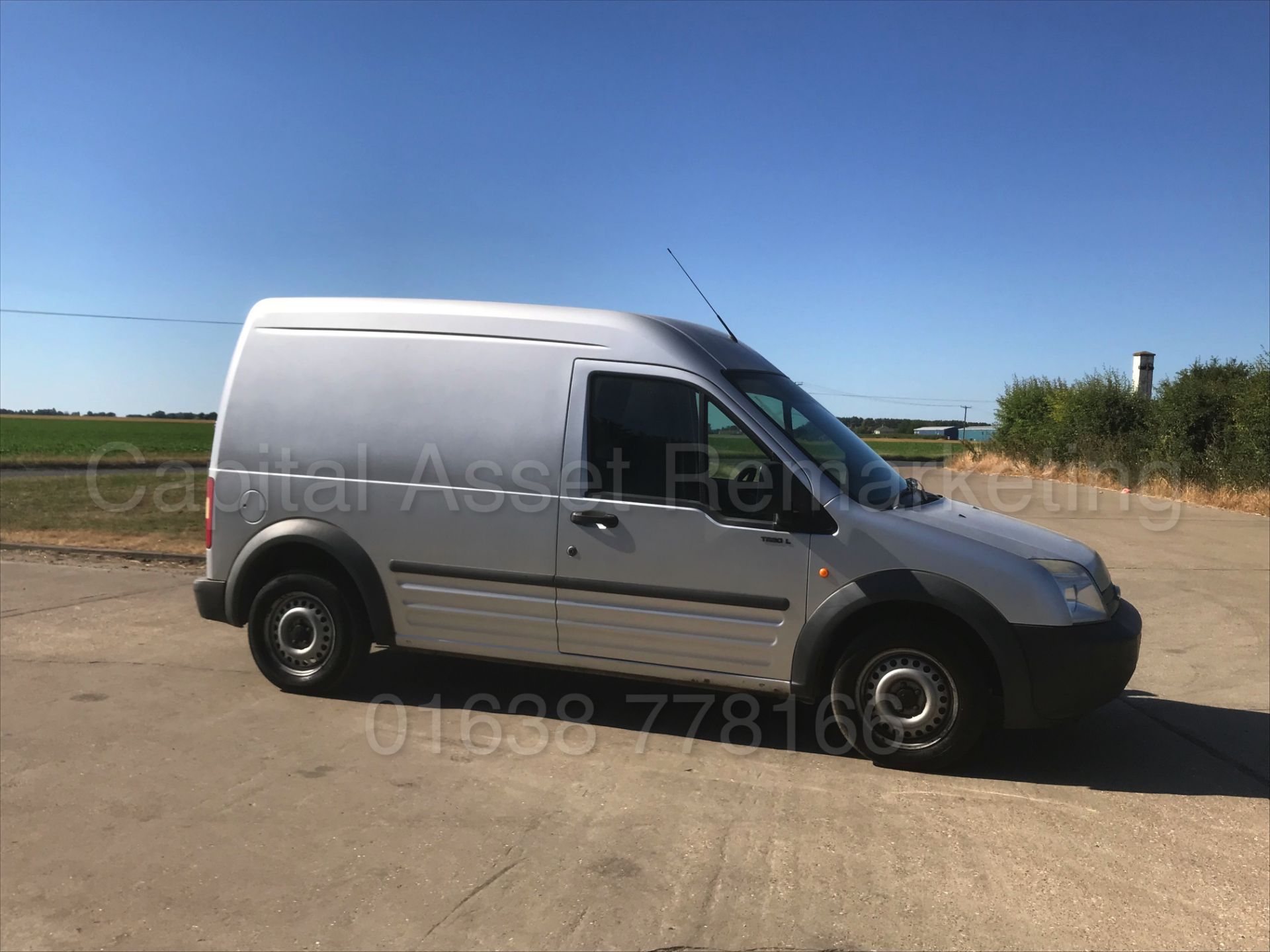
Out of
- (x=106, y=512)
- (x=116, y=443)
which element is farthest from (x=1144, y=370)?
(x=116, y=443)

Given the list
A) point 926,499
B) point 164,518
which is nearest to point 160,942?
point 926,499

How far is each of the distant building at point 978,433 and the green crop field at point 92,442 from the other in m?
27.9

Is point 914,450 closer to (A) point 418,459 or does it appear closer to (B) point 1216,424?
(B) point 1216,424

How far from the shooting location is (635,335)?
5359mm

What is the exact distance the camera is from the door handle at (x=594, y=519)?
17.2 ft

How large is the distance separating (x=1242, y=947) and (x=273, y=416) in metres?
5.35

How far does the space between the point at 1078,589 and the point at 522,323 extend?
322 centimetres

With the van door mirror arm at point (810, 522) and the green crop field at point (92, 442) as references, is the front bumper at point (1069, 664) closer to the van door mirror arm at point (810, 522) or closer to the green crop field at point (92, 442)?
the van door mirror arm at point (810, 522)

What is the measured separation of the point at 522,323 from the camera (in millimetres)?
5551

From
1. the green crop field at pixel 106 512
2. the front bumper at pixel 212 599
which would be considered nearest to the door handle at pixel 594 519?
the front bumper at pixel 212 599

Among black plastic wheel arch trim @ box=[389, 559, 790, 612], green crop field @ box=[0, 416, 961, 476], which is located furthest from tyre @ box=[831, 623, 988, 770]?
green crop field @ box=[0, 416, 961, 476]

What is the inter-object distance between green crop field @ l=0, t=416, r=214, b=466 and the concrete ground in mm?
31371

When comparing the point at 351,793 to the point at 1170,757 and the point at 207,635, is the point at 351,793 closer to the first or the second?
the point at 207,635

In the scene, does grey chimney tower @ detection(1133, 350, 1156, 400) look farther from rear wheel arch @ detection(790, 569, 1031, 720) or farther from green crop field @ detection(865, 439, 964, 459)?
rear wheel arch @ detection(790, 569, 1031, 720)
